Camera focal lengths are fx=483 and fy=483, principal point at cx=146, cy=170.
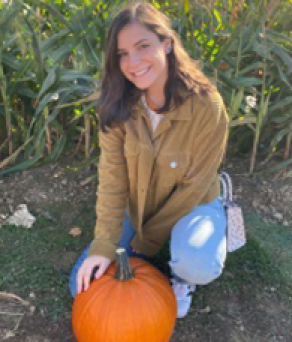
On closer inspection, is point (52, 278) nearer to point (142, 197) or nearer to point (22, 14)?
point (142, 197)

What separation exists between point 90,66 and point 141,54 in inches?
34.7

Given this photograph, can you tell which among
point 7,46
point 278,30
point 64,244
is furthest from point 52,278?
point 278,30

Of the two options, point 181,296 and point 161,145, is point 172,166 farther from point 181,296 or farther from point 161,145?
point 181,296

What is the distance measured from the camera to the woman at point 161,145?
161 centimetres

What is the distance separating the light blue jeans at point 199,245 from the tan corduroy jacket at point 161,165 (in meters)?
0.05

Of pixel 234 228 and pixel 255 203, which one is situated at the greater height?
pixel 234 228

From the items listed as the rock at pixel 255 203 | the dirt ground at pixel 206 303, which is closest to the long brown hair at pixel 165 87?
the dirt ground at pixel 206 303

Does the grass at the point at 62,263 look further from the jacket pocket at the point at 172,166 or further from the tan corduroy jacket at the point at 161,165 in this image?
the jacket pocket at the point at 172,166

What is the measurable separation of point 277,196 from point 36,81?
4.41ft

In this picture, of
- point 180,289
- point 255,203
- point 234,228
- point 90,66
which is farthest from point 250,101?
point 180,289

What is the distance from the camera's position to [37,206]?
2.37m

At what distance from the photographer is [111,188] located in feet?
5.95

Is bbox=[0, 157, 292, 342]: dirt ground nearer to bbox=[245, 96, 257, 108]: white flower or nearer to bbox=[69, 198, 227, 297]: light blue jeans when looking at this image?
bbox=[69, 198, 227, 297]: light blue jeans

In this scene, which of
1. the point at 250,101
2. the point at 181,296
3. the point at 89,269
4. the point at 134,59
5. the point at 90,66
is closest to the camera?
the point at 134,59
